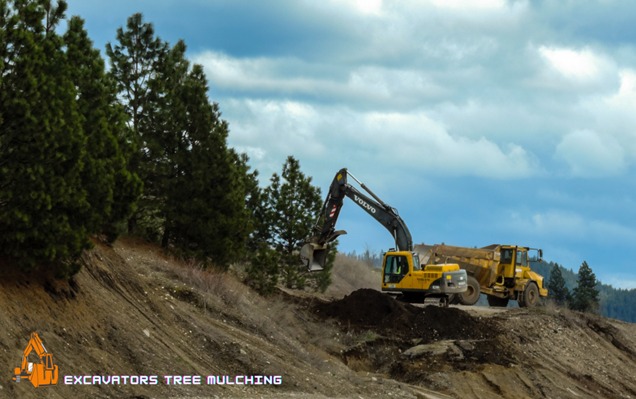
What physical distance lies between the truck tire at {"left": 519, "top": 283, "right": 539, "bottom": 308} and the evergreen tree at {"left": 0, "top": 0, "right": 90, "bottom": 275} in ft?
97.4

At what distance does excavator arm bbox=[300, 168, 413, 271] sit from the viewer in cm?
3538

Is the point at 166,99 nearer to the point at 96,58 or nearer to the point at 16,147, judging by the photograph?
the point at 96,58

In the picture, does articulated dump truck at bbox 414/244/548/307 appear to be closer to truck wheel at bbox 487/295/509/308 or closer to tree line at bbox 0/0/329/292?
truck wheel at bbox 487/295/509/308

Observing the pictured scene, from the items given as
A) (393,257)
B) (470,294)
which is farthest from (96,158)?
(470,294)

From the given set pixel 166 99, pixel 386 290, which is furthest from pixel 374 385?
pixel 166 99

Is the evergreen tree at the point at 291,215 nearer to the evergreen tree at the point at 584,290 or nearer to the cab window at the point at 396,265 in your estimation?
the cab window at the point at 396,265

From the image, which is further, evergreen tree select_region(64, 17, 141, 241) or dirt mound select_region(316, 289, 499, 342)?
dirt mound select_region(316, 289, 499, 342)

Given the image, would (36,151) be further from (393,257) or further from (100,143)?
(393,257)

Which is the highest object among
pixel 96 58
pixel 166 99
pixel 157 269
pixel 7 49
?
pixel 166 99

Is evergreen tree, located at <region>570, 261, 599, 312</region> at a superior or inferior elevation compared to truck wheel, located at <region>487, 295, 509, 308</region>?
superior

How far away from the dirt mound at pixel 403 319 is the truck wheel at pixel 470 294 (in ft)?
20.8

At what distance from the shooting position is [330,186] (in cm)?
3731

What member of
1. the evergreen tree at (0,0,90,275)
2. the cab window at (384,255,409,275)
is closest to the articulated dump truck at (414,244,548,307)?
the cab window at (384,255,409,275)

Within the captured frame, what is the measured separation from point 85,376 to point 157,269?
1003 cm
